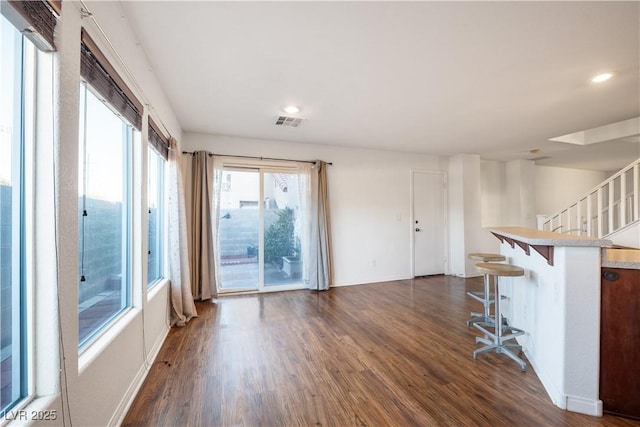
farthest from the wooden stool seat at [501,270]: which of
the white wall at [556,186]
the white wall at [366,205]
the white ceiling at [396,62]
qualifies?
the white wall at [556,186]

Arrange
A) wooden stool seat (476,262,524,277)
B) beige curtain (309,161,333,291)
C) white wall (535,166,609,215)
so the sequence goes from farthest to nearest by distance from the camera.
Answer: white wall (535,166,609,215), beige curtain (309,161,333,291), wooden stool seat (476,262,524,277)

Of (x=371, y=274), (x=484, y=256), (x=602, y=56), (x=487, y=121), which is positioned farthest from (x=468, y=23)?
(x=371, y=274)

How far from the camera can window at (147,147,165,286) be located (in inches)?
104

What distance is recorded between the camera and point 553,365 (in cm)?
180

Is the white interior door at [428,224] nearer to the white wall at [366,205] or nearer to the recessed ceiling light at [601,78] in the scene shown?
the white wall at [366,205]

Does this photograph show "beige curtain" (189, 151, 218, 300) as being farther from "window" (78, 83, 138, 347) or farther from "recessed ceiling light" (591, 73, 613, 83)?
"recessed ceiling light" (591, 73, 613, 83)

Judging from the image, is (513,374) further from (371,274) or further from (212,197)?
(212,197)

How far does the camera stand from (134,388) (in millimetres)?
1786

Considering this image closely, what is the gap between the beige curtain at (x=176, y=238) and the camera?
2867mm

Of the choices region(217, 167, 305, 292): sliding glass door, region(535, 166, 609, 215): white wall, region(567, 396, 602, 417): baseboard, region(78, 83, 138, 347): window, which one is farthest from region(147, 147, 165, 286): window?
region(535, 166, 609, 215): white wall

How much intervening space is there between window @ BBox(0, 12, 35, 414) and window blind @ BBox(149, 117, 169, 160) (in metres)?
1.29

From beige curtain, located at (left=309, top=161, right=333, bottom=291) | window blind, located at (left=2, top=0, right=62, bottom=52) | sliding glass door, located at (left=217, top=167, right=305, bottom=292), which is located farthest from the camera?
beige curtain, located at (left=309, top=161, right=333, bottom=291)

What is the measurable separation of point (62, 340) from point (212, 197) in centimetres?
296

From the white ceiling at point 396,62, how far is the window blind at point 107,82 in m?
0.43
